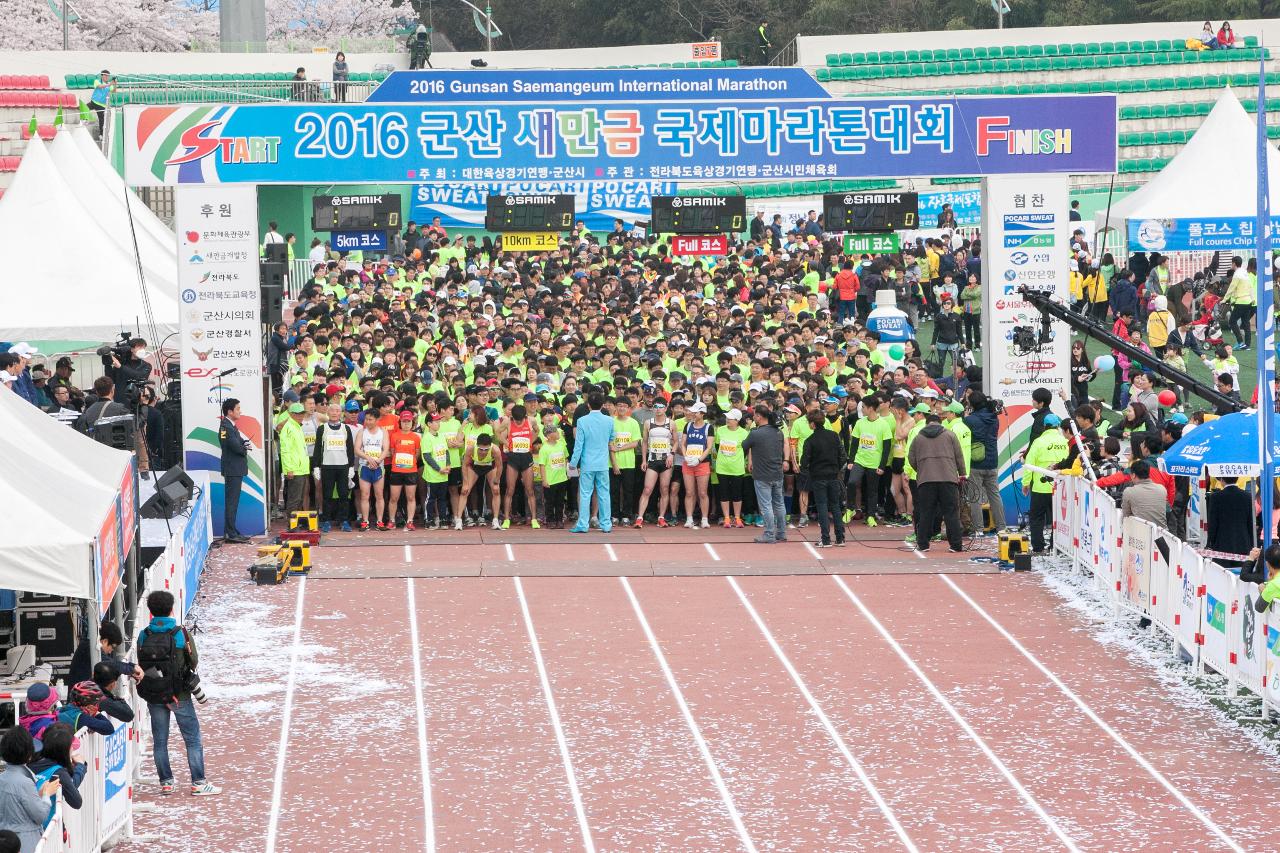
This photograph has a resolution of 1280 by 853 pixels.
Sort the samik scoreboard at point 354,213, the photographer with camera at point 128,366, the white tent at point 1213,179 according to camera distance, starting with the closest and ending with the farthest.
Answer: the photographer with camera at point 128,366 → the samik scoreboard at point 354,213 → the white tent at point 1213,179

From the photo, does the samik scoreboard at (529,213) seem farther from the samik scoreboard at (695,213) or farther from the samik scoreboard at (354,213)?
the samik scoreboard at (354,213)

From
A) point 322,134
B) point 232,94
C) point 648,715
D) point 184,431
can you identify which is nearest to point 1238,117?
point 322,134

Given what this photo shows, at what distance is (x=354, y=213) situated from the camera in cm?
2939

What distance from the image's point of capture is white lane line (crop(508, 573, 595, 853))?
38.0ft

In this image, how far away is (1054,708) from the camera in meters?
14.2

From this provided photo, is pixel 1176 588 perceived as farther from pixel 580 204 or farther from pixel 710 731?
pixel 580 204

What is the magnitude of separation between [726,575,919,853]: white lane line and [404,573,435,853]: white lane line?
2948 mm

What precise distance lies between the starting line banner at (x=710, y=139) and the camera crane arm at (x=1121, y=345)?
1832mm

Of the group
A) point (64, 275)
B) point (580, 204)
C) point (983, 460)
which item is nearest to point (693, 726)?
point (983, 460)

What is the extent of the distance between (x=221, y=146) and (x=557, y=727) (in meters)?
10.3

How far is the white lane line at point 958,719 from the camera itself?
11625mm

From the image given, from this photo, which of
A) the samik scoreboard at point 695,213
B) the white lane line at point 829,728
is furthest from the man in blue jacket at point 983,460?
the samik scoreboard at point 695,213

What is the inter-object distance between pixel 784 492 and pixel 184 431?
7.22 m

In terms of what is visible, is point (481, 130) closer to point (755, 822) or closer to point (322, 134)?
point (322, 134)
